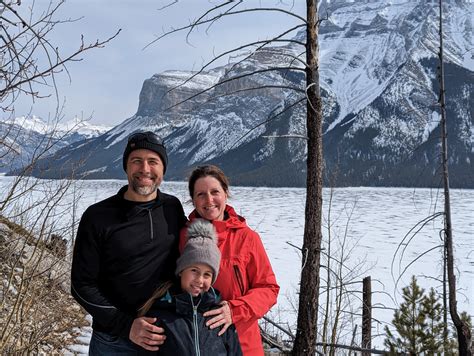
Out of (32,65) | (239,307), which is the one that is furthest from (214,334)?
(32,65)

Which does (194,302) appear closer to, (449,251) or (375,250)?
(449,251)

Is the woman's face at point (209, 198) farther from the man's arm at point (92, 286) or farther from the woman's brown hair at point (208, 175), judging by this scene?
the man's arm at point (92, 286)

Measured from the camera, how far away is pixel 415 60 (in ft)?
609

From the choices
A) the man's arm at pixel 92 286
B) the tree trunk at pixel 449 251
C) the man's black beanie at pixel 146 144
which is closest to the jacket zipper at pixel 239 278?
the man's arm at pixel 92 286

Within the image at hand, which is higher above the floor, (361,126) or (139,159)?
(361,126)

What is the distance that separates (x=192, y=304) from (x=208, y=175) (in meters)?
0.63

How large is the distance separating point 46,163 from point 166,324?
8.26ft

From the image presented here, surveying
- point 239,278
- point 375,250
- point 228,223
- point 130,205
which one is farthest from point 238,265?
point 375,250

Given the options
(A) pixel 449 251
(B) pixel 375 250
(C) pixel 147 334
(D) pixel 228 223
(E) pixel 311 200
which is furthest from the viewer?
(B) pixel 375 250

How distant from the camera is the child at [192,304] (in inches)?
83.0

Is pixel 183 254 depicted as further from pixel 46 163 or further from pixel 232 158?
pixel 232 158

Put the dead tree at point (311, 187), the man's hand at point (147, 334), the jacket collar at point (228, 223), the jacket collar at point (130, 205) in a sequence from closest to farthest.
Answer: the man's hand at point (147, 334) → the jacket collar at point (130, 205) → the jacket collar at point (228, 223) → the dead tree at point (311, 187)

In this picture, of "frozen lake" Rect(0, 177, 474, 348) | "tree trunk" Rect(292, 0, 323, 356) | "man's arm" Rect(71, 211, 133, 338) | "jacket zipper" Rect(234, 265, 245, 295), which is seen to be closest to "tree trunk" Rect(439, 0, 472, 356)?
"tree trunk" Rect(292, 0, 323, 356)

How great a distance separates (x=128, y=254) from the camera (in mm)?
2186
